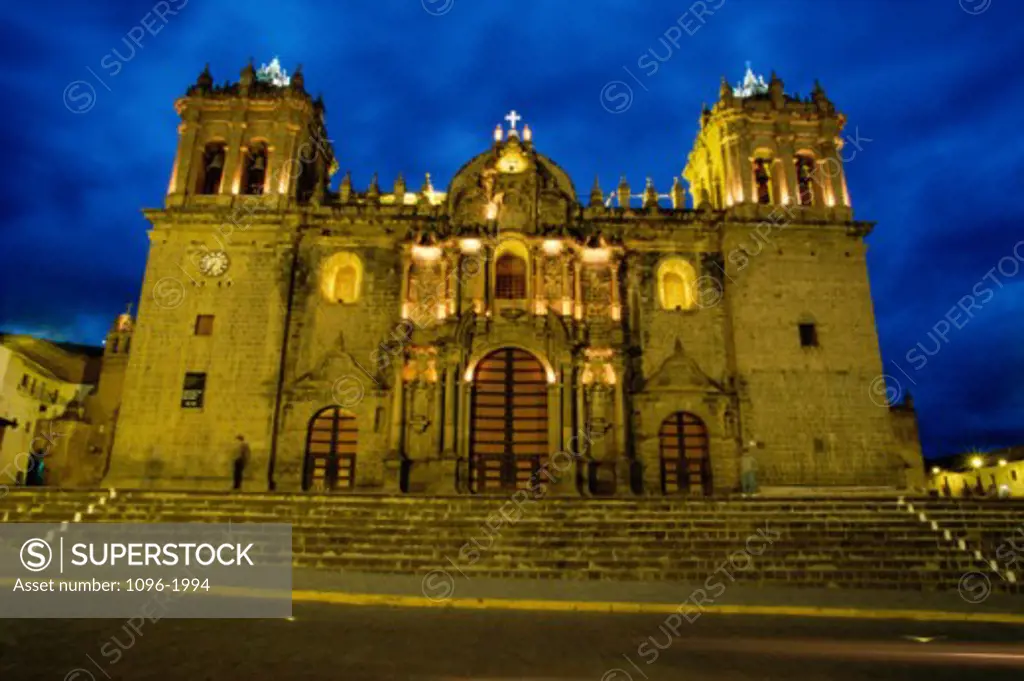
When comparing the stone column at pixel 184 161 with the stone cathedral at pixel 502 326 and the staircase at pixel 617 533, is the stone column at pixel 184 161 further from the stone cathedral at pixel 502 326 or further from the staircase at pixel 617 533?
Result: the staircase at pixel 617 533

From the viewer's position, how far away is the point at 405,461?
2486cm

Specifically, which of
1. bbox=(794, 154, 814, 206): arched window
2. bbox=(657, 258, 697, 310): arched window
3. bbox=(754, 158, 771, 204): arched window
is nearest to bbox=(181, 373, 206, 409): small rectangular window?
bbox=(657, 258, 697, 310): arched window

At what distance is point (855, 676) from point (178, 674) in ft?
25.0

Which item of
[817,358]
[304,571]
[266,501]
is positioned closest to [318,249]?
[266,501]

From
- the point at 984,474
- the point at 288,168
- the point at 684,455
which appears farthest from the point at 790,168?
the point at 984,474

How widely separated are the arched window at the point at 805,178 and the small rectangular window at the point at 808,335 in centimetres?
653

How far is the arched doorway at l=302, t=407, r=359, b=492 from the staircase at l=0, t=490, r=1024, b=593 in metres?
6.65

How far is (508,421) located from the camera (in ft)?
85.5

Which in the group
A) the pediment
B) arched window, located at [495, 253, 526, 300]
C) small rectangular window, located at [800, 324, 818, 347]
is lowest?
the pediment

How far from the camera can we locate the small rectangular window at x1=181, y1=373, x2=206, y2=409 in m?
26.4

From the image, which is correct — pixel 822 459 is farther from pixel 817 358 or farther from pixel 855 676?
pixel 855 676

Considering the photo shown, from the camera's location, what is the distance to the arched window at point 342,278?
1130 inches

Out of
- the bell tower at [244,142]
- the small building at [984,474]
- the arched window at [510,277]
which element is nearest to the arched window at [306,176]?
the bell tower at [244,142]

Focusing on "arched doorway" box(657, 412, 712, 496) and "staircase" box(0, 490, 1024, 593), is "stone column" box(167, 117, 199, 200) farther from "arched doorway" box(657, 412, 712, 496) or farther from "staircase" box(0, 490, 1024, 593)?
"arched doorway" box(657, 412, 712, 496)
